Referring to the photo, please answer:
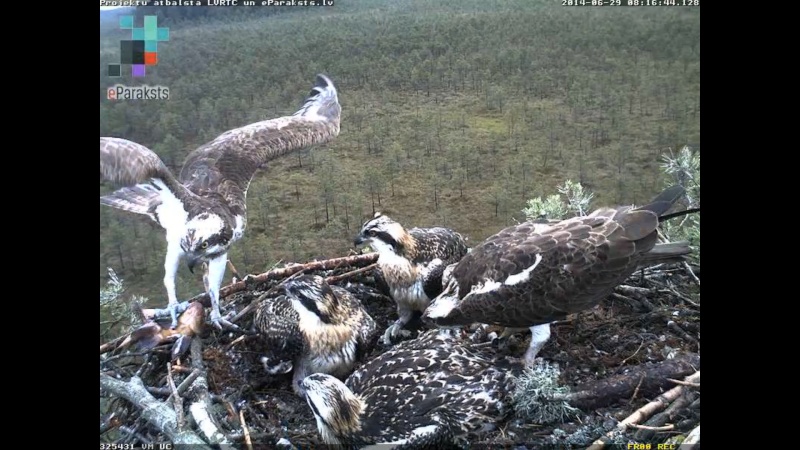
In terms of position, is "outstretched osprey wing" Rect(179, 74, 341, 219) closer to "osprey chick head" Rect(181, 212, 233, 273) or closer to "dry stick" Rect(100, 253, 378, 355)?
"osprey chick head" Rect(181, 212, 233, 273)

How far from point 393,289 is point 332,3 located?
6.76ft

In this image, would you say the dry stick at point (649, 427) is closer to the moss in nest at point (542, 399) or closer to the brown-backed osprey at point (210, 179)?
the moss in nest at point (542, 399)

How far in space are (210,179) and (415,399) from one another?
2.05 meters

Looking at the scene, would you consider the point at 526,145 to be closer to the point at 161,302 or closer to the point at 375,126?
the point at 375,126

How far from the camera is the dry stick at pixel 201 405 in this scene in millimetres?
3838

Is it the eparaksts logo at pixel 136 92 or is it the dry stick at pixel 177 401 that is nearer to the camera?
the dry stick at pixel 177 401

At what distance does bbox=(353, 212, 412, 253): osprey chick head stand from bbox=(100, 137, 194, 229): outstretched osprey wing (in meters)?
1.17

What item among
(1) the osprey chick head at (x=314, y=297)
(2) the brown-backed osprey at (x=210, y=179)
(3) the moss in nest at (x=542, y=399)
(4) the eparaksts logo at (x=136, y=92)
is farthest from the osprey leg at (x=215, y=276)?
(3) the moss in nest at (x=542, y=399)

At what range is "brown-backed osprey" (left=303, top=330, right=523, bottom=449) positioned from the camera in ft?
12.2

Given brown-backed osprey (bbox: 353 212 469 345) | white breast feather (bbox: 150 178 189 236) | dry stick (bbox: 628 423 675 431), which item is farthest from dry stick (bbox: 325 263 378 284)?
dry stick (bbox: 628 423 675 431)

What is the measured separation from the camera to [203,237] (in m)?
4.21

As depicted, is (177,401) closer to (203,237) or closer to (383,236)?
(203,237)

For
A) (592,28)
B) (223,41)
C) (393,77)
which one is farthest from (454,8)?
(223,41)

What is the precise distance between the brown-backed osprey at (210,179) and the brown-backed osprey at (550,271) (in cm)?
147
